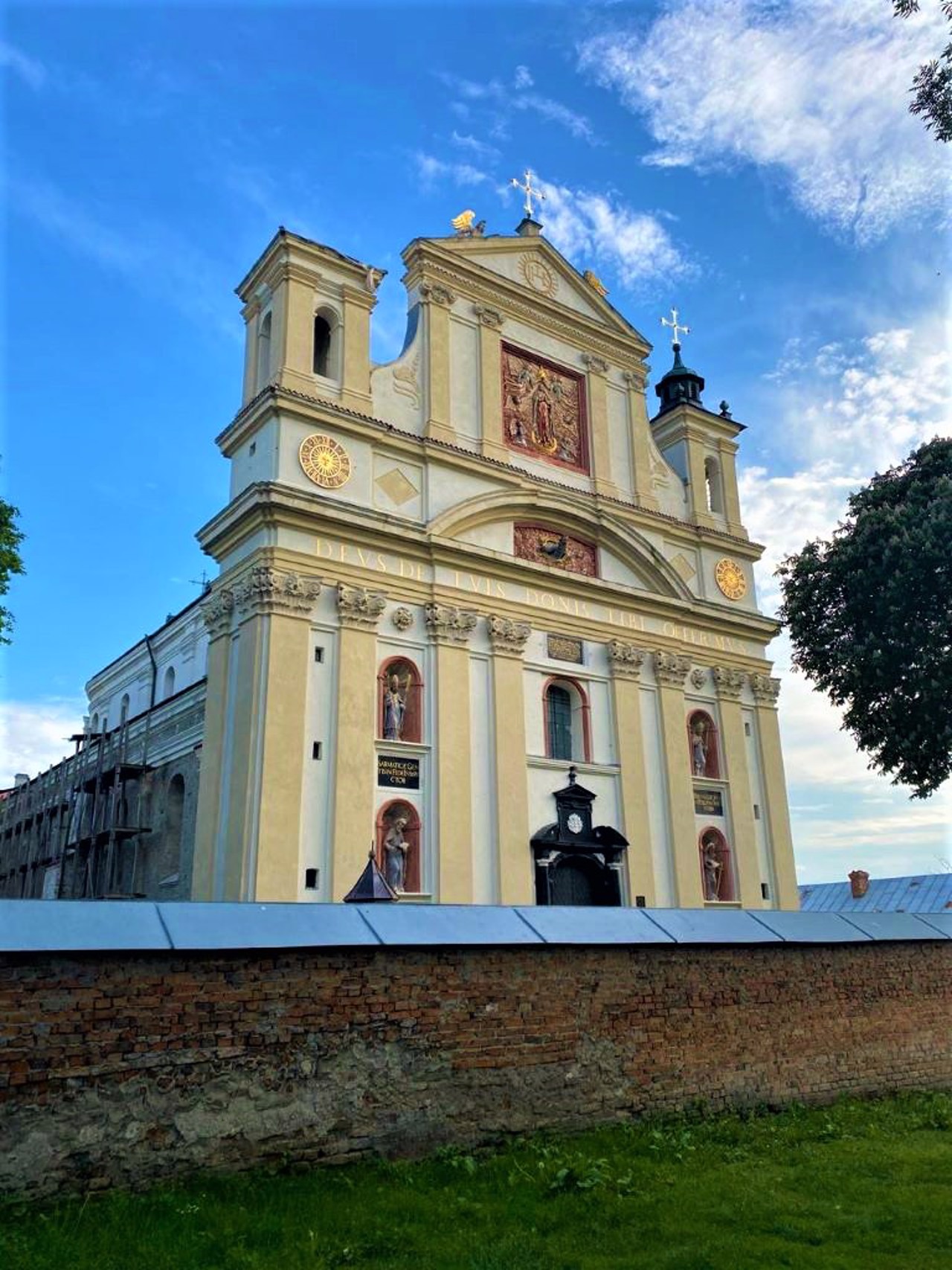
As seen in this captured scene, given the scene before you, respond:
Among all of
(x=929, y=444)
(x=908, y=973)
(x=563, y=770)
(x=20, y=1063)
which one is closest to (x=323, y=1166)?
(x=20, y=1063)

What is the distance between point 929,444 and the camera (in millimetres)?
20516

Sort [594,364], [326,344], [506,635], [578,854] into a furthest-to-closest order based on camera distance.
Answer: [594,364]
[326,344]
[506,635]
[578,854]

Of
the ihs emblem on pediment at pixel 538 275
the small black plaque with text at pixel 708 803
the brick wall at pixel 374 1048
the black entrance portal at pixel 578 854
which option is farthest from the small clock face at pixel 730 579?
the brick wall at pixel 374 1048

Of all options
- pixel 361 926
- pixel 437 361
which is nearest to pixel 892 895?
pixel 437 361

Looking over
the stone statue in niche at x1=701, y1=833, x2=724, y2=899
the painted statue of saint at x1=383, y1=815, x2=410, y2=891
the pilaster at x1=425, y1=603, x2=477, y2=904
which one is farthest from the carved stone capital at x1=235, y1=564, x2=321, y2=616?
the stone statue in niche at x1=701, y1=833, x2=724, y2=899

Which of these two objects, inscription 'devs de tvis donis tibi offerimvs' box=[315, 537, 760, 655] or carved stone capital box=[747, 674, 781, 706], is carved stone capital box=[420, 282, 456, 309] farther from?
carved stone capital box=[747, 674, 781, 706]

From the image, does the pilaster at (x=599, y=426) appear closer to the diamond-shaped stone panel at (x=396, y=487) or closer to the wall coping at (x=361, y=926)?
the diamond-shaped stone panel at (x=396, y=487)

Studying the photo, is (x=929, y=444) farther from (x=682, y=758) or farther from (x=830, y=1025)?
(x=830, y=1025)

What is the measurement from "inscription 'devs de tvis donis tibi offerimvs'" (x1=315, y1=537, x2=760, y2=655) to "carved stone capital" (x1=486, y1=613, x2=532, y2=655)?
1.77 feet

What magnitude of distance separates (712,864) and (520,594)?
7980 mm

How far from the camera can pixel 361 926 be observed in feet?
24.8

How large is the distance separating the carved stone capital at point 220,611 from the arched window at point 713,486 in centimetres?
1425

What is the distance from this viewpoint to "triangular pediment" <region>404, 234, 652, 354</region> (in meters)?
23.1

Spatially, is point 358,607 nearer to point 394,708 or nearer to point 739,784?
point 394,708
